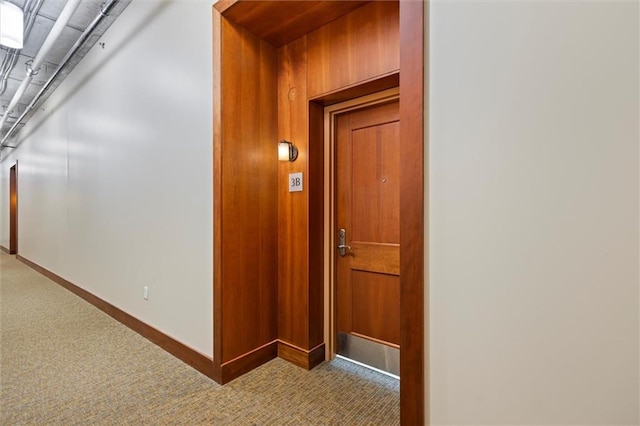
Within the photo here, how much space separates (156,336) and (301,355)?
1.43 meters

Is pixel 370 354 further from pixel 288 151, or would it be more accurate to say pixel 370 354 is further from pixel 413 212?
pixel 288 151

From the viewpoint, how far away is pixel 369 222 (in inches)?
102

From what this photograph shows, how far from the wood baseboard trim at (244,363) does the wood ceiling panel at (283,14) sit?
2541mm

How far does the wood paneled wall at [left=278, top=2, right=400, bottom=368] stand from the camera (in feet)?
7.97

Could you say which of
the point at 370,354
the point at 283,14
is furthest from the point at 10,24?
the point at 370,354

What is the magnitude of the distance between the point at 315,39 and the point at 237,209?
147cm

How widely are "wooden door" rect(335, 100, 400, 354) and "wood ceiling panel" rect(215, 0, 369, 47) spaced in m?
0.71

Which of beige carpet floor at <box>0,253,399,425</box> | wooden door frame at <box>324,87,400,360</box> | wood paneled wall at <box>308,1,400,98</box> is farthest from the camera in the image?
wooden door frame at <box>324,87,400,360</box>

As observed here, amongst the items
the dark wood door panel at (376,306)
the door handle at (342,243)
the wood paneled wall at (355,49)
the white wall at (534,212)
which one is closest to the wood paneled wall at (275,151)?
the wood paneled wall at (355,49)

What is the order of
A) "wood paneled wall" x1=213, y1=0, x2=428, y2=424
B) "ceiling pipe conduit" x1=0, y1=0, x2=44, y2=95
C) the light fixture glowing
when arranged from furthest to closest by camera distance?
"ceiling pipe conduit" x1=0, y1=0, x2=44, y2=95, the light fixture glowing, "wood paneled wall" x1=213, y1=0, x2=428, y2=424

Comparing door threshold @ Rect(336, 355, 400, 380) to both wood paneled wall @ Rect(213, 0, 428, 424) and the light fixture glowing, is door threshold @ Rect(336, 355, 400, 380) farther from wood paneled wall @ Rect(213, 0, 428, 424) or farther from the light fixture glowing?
the light fixture glowing

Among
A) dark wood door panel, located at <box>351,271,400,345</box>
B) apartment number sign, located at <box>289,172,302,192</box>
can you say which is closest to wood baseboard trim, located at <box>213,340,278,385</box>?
dark wood door panel, located at <box>351,271,400,345</box>

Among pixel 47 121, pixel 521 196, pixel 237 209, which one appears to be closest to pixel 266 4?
pixel 237 209

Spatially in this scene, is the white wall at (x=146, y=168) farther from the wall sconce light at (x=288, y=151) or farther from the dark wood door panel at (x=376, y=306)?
the dark wood door panel at (x=376, y=306)
